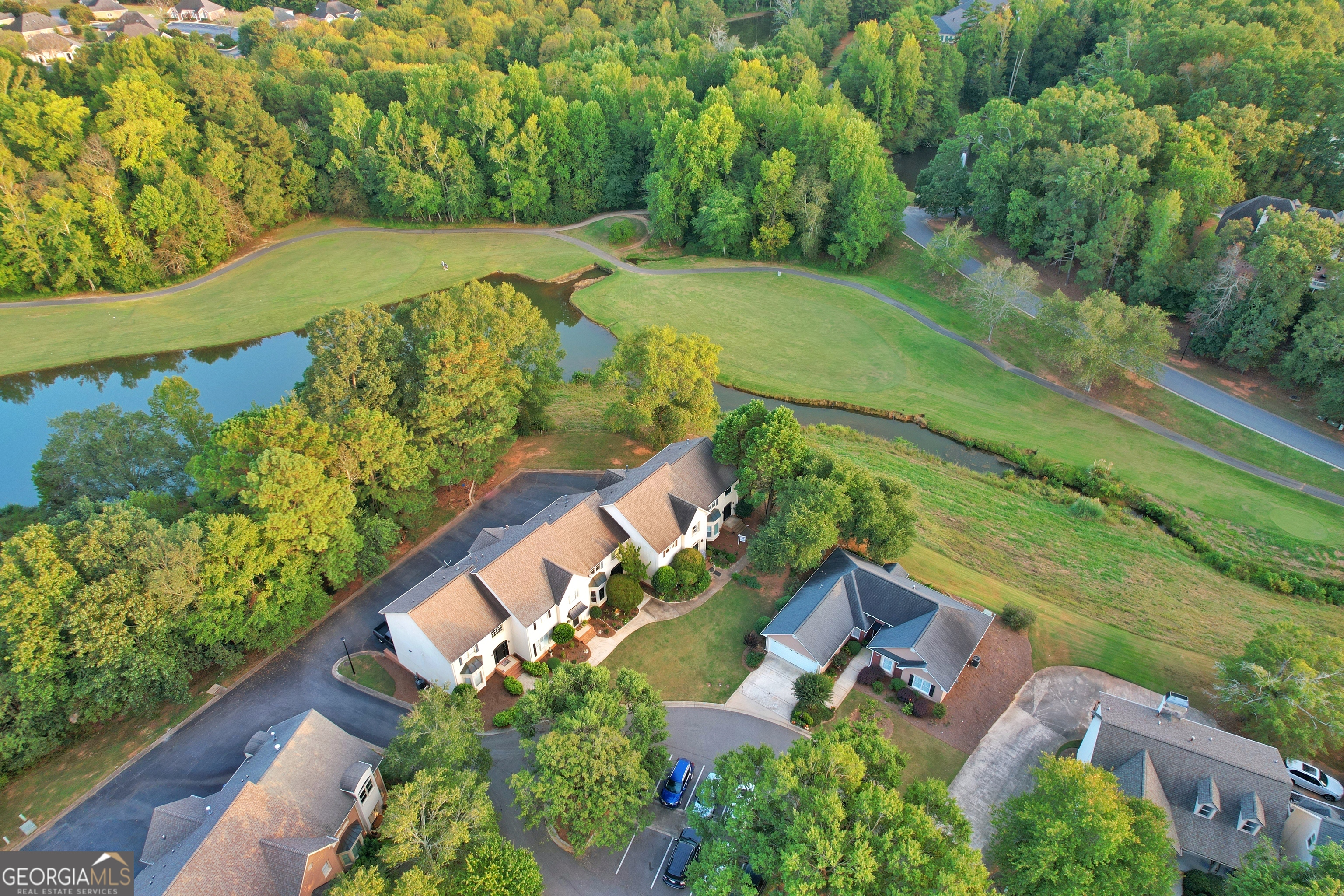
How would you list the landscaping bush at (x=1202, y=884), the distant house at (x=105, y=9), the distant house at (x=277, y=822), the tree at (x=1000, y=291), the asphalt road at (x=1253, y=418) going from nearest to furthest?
the distant house at (x=277, y=822) → the landscaping bush at (x=1202, y=884) → the asphalt road at (x=1253, y=418) → the tree at (x=1000, y=291) → the distant house at (x=105, y=9)

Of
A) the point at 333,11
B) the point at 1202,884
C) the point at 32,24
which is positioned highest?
the point at 333,11

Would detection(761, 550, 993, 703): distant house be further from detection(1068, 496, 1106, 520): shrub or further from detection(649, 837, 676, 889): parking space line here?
detection(1068, 496, 1106, 520): shrub

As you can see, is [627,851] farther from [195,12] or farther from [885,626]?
[195,12]

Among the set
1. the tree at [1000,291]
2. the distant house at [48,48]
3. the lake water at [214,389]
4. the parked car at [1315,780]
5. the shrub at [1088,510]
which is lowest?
the lake water at [214,389]

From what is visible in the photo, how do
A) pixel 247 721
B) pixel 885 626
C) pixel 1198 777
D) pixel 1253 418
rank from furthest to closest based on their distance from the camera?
pixel 1253 418, pixel 885 626, pixel 247 721, pixel 1198 777

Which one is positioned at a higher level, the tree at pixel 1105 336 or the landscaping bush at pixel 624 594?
the tree at pixel 1105 336

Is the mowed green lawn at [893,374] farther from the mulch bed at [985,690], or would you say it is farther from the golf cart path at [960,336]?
the mulch bed at [985,690]

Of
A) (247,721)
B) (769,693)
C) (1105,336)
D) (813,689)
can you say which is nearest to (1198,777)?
(813,689)

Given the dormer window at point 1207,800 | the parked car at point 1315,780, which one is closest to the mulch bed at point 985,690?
the dormer window at point 1207,800
